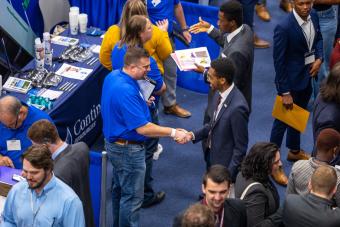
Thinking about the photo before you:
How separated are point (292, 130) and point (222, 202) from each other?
235cm

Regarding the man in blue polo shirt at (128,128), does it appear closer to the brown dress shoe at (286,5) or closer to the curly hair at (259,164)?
the curly hair at (259,164)

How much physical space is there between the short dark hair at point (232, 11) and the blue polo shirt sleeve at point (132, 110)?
1.07 meters

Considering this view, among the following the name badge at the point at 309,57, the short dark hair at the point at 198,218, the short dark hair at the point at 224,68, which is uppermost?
the short dark hair at the point at 224,68

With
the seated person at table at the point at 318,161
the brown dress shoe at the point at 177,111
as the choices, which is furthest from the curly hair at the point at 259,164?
the brown dress shoe at the point at 177,111

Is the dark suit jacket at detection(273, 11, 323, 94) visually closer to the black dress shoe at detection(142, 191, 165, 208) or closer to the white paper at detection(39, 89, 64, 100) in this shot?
the black dress shoe at detection(142, 191, 165, 208)

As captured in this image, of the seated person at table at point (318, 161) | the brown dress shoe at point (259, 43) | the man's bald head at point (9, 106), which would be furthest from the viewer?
the brown dress shoe at point (259, 43)

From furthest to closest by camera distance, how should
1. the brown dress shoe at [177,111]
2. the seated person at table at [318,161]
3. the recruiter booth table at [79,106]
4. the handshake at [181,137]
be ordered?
the brown dress shoe at [177,111] → the recruiter booth table at [79,106] → the handshake at [181,137] → the seated person at table at [318,161]

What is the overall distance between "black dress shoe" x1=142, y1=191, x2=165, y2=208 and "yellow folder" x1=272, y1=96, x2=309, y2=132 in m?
1.20

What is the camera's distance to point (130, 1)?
5004 mm

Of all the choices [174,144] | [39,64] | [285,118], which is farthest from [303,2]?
[39,64]

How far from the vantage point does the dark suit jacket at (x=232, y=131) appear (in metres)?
4.22

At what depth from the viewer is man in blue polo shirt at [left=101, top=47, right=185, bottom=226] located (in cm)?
423

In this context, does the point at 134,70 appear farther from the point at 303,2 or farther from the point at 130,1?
the point at 303,2

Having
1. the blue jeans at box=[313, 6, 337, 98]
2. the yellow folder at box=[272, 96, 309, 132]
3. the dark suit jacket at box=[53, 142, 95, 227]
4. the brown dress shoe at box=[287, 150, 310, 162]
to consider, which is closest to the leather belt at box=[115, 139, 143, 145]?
the dark suit jacket at box=[53, 142, 95, 227]
